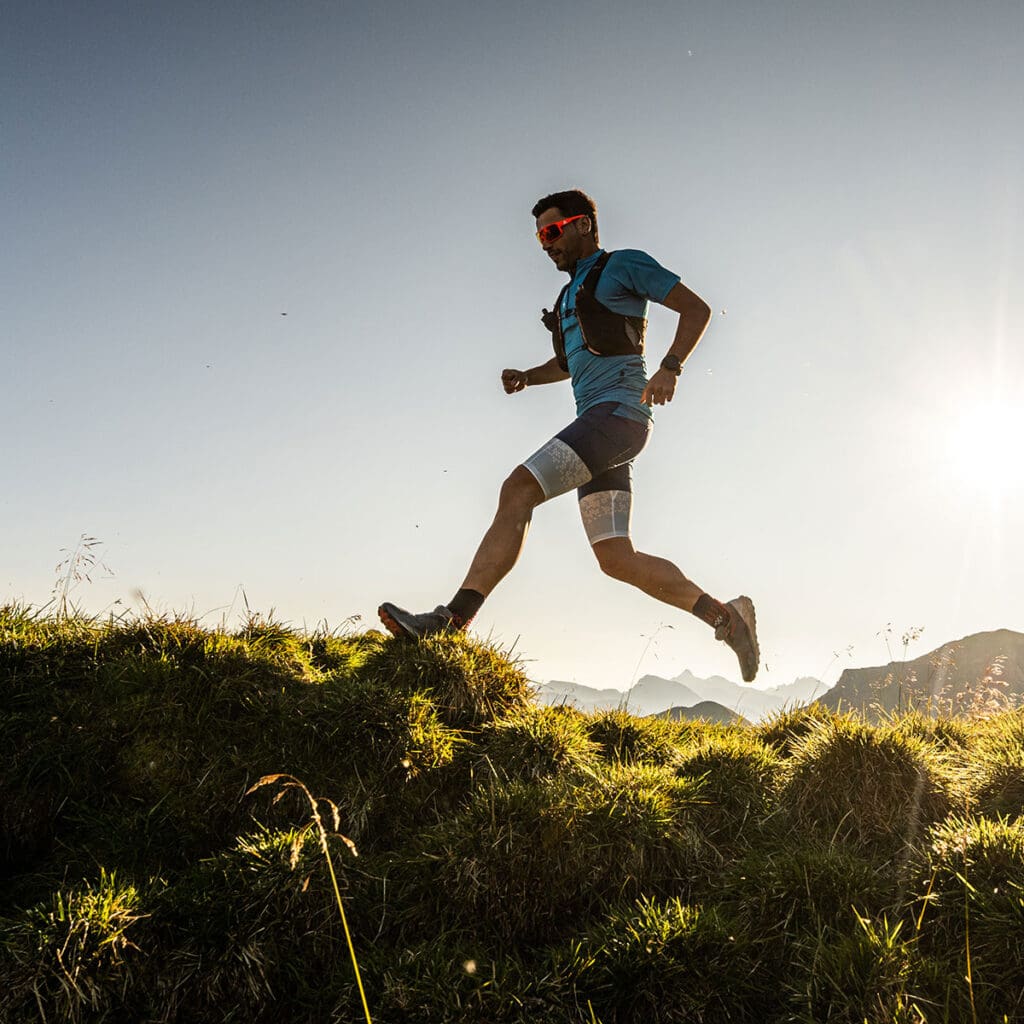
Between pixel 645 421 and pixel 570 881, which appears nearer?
pixel 570 881

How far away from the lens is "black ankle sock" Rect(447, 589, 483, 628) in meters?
5.41

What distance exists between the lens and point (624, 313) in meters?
5.73

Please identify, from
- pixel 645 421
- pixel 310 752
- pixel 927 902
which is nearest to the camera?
pixel 927 902

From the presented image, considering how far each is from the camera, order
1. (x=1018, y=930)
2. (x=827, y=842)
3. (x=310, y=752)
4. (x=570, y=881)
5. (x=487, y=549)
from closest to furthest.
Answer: (x=1018, y=930) → (x=570, y=881) → (x=827, y=842) → (x=310, y=752) → (x=487, y=549)

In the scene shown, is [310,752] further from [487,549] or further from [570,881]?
[487,549]

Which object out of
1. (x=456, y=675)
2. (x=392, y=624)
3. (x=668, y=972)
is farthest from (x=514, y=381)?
(x=668, y=972)

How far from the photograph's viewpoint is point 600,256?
19.2ft

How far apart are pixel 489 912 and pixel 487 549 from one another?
2.66 m

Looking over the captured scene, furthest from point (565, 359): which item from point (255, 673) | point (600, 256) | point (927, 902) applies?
point (927, 902)

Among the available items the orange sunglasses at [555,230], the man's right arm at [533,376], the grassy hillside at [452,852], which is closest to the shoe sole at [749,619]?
the grassy hillside at [452,852]

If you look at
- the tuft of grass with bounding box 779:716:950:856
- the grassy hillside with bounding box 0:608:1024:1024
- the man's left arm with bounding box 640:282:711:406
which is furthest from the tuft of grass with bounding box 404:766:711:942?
the man's left arm with bounding box 640:282:711:406

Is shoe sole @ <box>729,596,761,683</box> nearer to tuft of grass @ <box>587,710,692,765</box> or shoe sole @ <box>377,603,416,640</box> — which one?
tuft of grass @ <box>587,710,692,765</box>

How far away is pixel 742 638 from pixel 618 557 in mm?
1092

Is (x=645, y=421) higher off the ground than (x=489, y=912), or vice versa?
(x=645, y=421)
